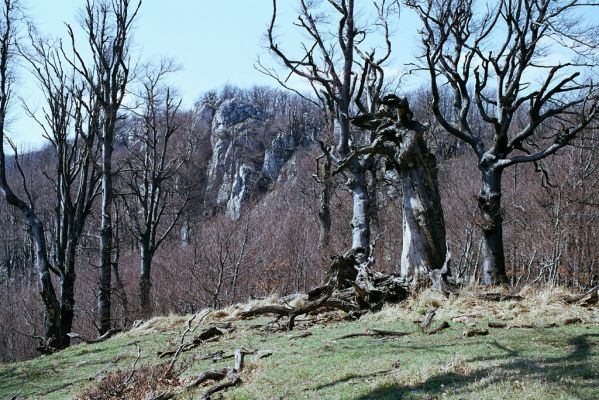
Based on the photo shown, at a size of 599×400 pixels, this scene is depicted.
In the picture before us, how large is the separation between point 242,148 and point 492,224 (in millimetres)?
62294

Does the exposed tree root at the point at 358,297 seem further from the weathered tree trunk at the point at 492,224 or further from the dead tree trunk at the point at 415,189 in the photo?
the weathered tree trunk at the point at 492,224

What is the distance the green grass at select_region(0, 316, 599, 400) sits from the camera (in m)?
4.63

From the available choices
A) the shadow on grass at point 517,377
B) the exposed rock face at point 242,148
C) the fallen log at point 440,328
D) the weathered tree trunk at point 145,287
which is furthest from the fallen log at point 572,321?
the exposed rock face at point 242,148

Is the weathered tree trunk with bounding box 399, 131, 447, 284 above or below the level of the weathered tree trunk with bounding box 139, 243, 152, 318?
above

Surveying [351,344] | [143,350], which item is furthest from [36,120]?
[351,344]

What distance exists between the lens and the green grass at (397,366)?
15.2ft

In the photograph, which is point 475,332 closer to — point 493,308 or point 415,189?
point 493,308

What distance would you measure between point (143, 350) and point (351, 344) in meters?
4.13

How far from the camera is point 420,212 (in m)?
10.5

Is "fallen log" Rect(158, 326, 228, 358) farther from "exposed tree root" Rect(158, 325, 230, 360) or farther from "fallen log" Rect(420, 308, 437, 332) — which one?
"fallen log" Rect(420, 308, 437, 332)

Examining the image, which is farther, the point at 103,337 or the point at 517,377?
the point at 103,337

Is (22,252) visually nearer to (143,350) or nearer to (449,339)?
(143,350)

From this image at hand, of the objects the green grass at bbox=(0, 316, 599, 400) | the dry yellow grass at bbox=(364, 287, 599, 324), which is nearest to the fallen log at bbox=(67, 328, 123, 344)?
the green grass at bbox=(0, 316, 599, 400)

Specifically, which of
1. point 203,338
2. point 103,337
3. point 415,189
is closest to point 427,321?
point 415,189
